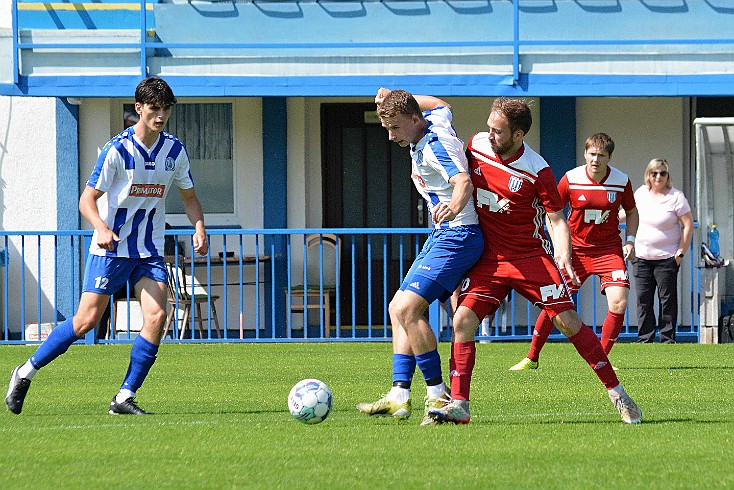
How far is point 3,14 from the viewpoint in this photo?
1667cm

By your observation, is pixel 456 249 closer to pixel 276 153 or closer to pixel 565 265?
pixel 565 265

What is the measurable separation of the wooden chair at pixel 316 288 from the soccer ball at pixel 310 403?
7.95 meters

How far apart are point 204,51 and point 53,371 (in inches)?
211

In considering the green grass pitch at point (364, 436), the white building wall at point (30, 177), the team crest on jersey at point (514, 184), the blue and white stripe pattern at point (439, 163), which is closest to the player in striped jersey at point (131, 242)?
the green grass pitch at point (364, 436)

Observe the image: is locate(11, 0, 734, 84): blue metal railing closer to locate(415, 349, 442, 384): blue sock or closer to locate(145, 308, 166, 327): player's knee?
locate(145, 308, 166, 327): player's knee

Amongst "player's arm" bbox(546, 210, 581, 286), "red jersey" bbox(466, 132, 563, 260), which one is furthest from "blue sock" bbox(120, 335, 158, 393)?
"player's arm" bbox(546, 210, 581, 286)

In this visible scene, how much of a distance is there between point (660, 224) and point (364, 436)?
27.6 ft

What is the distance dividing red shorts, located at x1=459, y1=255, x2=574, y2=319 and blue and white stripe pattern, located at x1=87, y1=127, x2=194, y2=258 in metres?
2.01

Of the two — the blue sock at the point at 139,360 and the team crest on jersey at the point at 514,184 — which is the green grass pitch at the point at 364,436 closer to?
the blue sock at the point at 139,360

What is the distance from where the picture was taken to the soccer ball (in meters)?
7.10

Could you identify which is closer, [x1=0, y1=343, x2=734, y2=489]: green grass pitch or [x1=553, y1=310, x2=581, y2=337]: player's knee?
[x1=0, y1=343, x2=734, y2=489]: green grass pitch

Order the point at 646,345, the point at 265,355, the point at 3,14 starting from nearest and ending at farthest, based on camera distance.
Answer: the point at 265,355, the point at 646,345, the point at 3,14

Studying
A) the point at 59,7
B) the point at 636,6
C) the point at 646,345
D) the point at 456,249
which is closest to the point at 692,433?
the point at 456,249

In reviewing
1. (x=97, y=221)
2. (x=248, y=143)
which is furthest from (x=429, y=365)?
(x=248, y=143)
